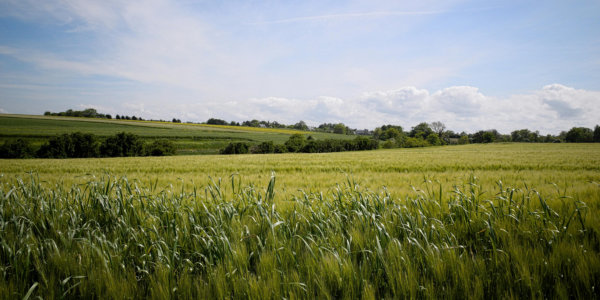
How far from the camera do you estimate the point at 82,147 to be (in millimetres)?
48500

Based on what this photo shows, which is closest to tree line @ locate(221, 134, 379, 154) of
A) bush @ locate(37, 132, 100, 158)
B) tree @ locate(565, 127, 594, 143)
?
bush @ locate(37, 132, 100, 158)

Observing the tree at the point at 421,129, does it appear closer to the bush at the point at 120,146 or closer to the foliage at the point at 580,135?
the foliage at the point at 580,135

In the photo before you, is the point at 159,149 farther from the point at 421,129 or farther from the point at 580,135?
the point at 580,135

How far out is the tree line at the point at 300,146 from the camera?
6088 cm

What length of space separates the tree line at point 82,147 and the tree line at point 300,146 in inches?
620

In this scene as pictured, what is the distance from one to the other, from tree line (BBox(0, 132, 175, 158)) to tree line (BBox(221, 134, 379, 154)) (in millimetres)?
15756

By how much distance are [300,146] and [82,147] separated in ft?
169

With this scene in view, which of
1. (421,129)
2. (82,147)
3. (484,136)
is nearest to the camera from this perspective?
(82,147)

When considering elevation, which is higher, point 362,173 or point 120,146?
point 362,173

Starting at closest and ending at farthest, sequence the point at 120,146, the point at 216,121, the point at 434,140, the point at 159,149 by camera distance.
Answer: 1. the point at 120,146
2. the point at 159,149
3. the point at 434,140
4. the point at 216,121

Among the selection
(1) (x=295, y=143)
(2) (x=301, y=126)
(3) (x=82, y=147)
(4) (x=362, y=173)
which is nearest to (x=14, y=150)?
(3) (x=82, y=147)

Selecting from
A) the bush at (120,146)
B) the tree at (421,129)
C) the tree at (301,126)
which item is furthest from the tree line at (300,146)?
the tree at (301,126)

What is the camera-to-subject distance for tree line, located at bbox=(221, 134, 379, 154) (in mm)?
60875

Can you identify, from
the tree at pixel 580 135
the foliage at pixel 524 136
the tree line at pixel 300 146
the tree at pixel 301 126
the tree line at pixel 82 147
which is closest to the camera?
the tree line at pixel 82 147
